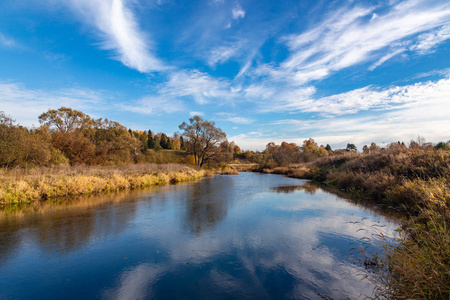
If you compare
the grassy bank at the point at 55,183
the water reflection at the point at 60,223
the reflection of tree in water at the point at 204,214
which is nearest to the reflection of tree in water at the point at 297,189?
the reflection of tree in water at the point at 204,214

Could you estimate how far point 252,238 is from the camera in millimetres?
6805

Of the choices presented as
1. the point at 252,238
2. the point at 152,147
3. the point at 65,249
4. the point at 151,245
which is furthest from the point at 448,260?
the point at 152,147

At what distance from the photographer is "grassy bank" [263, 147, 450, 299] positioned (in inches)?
117

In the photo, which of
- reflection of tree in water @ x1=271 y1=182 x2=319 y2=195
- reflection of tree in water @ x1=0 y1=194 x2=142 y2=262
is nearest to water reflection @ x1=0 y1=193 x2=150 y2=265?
reflection of tree in water @ x1=0 y1=194 x2=142 y2=262

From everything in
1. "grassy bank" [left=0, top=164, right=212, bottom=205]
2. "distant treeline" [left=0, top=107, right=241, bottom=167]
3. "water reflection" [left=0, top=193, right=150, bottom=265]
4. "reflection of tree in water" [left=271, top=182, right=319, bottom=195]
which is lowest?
"reflection of tree in water" [left=271, top=182, right=319, bottom=195]

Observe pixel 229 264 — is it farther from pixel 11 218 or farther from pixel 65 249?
pixel 11 218

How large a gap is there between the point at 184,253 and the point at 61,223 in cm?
595

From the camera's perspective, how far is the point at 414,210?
7.24 meters

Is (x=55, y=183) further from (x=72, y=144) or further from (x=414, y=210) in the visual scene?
(x=414, y=210)

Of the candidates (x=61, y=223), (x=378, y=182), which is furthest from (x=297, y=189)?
(x=61, y=223)

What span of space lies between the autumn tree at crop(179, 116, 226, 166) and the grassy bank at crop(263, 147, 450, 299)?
2305 cm

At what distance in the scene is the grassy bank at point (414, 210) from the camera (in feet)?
9.73

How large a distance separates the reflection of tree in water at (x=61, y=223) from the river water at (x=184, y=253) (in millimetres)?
37

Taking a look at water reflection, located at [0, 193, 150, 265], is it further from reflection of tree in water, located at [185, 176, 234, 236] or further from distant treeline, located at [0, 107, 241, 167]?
distant treeline, located at [0, 107, 241, 167]
